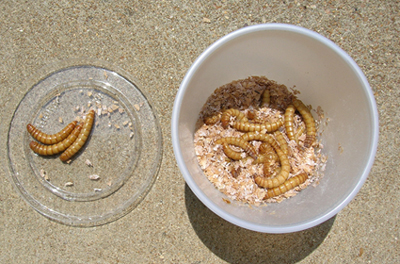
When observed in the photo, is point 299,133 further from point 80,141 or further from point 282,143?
point 80,141

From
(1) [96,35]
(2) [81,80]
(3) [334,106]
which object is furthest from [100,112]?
(3) [334,106]

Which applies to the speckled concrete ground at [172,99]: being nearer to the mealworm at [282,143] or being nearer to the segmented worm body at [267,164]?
the segmented worm body at [267,164]

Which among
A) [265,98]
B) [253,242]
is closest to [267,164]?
[265,98]

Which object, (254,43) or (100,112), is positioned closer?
(254,43)

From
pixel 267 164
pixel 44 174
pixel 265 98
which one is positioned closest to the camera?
pixel 267 164

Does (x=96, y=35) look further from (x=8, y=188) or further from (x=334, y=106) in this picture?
(x=334, y=106)

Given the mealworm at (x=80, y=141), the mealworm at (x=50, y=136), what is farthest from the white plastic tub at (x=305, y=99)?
the mealworm at (x=50, y=136)

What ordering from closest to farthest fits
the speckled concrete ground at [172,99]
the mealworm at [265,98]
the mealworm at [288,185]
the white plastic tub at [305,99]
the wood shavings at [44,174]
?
the white plastic tub at [305,99] → the mealworm at [288,185] → the mealworm at [265,98] → the speckled concrete ground at [172,99] → the wood shavings at [44,174]
